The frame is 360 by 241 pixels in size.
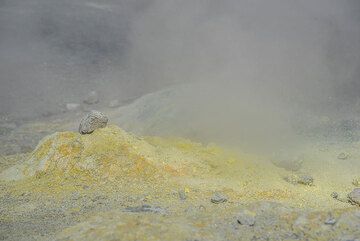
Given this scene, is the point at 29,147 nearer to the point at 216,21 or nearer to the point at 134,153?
the point at 134,153

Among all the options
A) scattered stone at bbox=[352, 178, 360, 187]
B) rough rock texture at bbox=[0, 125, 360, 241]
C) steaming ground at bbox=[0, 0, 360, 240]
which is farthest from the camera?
scattered stone at bbox=[352, 178, 360, 187]

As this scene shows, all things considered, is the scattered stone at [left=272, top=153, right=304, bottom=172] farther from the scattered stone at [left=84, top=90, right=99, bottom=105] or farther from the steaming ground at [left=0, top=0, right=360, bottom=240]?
the scattered stone at [left=84, top=90, right=99, bottom=105]

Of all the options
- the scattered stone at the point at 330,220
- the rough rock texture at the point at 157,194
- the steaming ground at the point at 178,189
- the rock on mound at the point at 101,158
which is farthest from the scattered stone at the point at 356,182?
the rock on mound at the point at 101,158

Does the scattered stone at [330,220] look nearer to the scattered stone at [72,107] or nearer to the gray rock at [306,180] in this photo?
the gray rock at [306,180]

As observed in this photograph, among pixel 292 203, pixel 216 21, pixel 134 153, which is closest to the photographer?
pixel 292 203

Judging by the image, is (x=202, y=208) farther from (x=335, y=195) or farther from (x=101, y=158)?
(x=335, y=195)

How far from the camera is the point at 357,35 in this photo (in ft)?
60.5

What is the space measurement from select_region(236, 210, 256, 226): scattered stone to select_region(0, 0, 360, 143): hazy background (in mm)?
5130

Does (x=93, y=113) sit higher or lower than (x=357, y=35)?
Answer: lower

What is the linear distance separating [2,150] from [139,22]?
38.0ft

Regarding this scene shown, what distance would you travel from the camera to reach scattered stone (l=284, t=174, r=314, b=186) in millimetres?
8539

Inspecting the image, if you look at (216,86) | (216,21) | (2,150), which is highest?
(216,21)

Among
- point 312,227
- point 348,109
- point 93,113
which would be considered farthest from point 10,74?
point 312,227

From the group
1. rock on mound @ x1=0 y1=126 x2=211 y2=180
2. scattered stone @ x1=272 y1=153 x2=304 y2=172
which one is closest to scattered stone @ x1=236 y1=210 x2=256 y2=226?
rock on mound @ x1=0 y1=126 x2=211 y2=180
